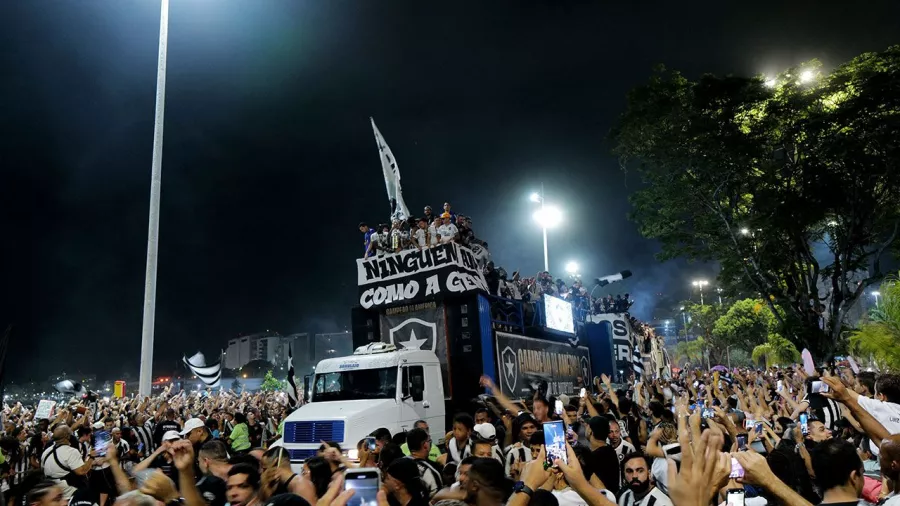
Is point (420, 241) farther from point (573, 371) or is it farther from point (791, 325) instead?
point (791, 325)

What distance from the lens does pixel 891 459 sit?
3.47 metres

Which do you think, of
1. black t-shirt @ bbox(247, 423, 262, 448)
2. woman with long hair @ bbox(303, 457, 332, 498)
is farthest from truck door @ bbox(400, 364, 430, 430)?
woman with long hair @ bbox(303, 457, 332, 498)

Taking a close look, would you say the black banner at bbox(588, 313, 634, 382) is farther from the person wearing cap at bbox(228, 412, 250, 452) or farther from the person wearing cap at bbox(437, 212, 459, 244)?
the person wearing cap at bbox(228, 412, 250, 452)

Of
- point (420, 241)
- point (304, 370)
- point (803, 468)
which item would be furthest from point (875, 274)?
point (304, 370)

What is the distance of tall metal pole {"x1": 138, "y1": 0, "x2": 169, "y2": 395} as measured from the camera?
60.9ft

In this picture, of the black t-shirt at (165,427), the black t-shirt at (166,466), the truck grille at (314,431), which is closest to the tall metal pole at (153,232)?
the black t-shirt at (165,427)

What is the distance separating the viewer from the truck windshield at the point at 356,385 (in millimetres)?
11695

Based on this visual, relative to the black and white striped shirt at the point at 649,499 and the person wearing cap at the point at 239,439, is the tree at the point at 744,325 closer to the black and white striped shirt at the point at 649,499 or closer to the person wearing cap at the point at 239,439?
the person wearing cap at the point at 239,439

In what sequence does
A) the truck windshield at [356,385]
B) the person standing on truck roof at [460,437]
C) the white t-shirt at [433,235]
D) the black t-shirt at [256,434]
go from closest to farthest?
the person standing on truck roof at [460,437]
the truck windshield at [356,385]
the black t-shirt at [256,434]
the white t-shirt at [433,235]

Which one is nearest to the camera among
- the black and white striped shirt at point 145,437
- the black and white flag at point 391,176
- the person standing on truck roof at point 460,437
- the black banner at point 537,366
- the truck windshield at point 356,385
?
the person standing on truck roof at point 460,437

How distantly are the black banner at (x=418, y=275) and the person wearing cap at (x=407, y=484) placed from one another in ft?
29.9

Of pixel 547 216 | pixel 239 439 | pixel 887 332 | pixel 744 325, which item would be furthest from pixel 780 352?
pixel 239 439

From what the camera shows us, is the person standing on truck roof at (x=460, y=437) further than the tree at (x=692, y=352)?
No

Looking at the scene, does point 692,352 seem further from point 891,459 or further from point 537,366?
point 891,459
